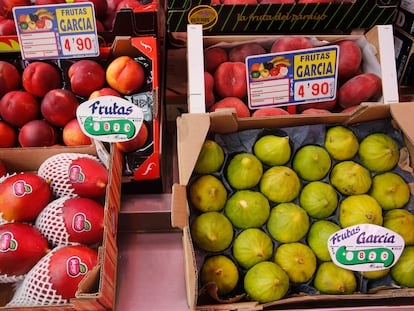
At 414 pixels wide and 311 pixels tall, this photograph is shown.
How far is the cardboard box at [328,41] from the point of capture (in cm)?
120

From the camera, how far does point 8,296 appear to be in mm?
1141

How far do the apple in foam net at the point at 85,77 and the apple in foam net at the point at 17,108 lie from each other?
0.14 m

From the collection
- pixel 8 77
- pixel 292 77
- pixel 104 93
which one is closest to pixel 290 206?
pixel 292 77

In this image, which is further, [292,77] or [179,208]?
[292,77]

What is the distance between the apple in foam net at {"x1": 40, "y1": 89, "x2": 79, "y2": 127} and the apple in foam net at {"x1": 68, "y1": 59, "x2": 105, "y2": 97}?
0.04 m

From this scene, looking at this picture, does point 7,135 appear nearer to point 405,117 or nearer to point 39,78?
point 39,78

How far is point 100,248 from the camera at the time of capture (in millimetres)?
981

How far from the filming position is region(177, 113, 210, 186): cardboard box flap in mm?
1045

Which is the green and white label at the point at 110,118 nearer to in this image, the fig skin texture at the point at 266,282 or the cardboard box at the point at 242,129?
the cardboard box at the point at 242,129

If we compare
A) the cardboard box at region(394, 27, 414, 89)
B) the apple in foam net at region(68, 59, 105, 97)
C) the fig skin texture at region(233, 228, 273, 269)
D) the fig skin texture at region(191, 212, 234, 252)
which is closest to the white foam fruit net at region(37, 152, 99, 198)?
the apple in foam net at region(68, 59, 105, 97)

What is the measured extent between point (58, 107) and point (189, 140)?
0.46 metres

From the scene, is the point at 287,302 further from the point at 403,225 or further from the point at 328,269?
the point at 403,225

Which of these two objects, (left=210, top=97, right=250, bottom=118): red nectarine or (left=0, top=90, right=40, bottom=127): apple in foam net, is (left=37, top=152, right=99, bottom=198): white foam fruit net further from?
(left=210, top=97, right=250, bottom=118): red nectarine

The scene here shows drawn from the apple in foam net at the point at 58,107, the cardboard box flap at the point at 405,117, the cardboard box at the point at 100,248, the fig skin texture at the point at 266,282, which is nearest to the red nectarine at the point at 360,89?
the cardboard box flap at the point at 405,117
